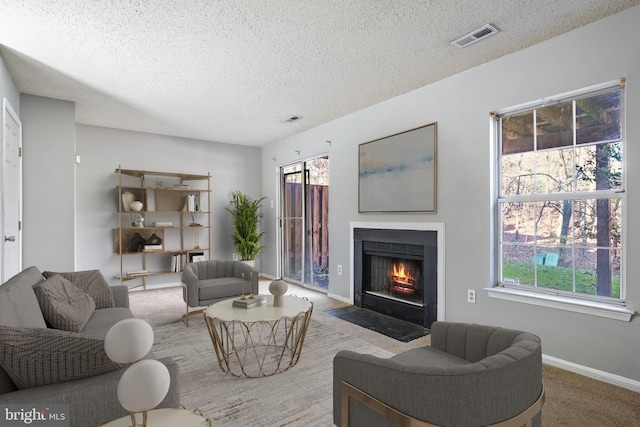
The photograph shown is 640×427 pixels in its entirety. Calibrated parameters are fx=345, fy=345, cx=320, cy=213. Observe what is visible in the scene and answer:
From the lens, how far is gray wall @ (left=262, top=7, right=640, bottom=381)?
237 centimetres

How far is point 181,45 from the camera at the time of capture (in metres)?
2.79

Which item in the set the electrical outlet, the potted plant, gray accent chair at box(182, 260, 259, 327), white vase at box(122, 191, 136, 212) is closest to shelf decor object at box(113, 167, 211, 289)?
white vase at box(122, 191, 136, 212)

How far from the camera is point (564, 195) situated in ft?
9.07

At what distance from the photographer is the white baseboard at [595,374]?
232 cm

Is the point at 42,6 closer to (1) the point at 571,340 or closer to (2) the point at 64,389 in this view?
(2) the point at 64,389

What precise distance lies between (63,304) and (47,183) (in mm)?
2285

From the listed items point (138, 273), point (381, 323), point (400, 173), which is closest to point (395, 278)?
point (381, 323)

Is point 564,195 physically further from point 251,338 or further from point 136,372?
point 136,372

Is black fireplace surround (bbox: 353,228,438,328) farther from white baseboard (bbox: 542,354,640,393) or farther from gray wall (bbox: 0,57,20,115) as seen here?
gray wall (bbox: 0,57,20,115)

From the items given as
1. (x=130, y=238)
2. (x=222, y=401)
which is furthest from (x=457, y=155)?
(x=130, y=238)

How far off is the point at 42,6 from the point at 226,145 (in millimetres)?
4395

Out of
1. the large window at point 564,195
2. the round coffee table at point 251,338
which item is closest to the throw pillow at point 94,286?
the round coffee table at point 251,338

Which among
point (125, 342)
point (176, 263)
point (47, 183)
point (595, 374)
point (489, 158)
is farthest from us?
point (176, 263)

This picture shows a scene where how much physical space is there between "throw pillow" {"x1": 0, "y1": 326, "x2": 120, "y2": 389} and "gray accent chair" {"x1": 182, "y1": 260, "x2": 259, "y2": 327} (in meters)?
2.14
